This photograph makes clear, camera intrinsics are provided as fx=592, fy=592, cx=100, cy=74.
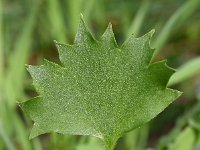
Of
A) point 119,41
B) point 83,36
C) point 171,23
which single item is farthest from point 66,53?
point 119,41

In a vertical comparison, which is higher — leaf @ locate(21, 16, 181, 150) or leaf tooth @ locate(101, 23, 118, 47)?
leaf tooth @ locate(101, 23, 118, 47)

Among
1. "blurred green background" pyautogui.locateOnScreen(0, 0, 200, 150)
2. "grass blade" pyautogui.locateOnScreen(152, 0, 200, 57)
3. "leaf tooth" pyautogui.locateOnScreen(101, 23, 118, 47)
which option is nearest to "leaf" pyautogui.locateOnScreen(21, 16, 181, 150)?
"leaf tooth" pyautogui.locateOnScreen(101, 23, 118, 47)

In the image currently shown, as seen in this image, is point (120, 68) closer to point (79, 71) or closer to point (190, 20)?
point (79, 71)

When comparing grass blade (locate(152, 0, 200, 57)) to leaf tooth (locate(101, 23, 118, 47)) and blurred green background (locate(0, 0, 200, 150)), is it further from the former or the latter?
leaf tooth (locate(101, 23, 118, 47))

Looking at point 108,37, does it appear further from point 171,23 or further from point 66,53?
point 171,23

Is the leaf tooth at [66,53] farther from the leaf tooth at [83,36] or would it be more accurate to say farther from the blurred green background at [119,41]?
the blurred green background at [119,41]
